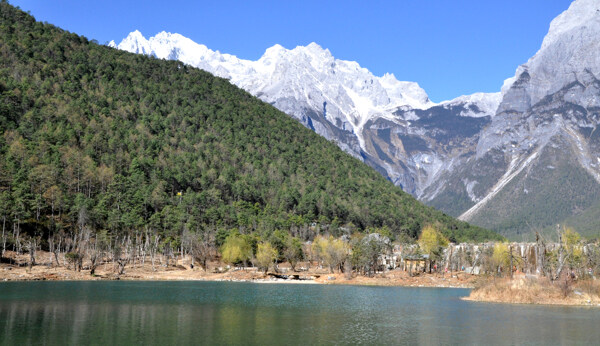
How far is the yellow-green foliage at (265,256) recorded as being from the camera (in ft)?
472

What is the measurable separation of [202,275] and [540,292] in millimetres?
85721

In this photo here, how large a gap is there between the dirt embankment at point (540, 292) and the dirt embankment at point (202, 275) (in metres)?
42.9

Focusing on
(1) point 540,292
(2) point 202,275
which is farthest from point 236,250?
(1) point 540,292

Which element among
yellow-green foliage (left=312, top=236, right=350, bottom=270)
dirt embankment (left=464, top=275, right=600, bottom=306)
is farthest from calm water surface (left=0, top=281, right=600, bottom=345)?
yellow-green foliage (left=312, top=236, right=350, bottom=270)

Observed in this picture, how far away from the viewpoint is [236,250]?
154 meters

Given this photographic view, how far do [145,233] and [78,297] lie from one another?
88.8 m

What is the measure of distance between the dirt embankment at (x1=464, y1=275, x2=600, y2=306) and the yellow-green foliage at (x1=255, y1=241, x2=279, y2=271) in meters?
62.1

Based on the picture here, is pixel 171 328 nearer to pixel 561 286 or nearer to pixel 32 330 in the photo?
pixel 32 330

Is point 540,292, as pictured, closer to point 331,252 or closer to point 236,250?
point 331,252

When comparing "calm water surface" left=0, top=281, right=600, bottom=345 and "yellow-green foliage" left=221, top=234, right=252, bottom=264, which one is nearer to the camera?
"calm water surface" left=0, top=281, right=600, bottom=345

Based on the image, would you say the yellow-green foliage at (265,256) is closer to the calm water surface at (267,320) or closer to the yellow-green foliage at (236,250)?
the yellow-green foliage at (236,250)

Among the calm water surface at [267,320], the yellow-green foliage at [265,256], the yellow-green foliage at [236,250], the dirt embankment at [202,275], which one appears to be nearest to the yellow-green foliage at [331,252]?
the dirt embankment at [202,275]

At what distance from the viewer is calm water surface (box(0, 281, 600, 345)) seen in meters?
48.8

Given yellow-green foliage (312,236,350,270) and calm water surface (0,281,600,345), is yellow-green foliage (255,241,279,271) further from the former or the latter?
calm water surface (0,281,600,345)
